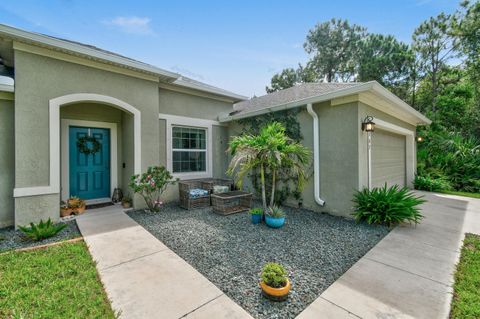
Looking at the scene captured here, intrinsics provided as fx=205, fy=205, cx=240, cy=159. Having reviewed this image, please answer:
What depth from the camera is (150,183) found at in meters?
5.75

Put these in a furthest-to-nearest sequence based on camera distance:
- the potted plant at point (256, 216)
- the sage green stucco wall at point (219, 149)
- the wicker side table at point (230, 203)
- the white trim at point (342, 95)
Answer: the sage green stucco wall at point (219, 149) → the wicker side table at point (230, 203) → the potted plant at point (256, 216) → the white trim at point (342, 95)

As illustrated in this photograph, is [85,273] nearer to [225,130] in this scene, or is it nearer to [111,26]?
[225,130]

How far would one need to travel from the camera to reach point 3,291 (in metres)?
2.45

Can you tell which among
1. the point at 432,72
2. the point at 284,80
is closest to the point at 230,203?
the point at 432,72

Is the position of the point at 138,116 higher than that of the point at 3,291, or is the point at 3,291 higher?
the point at 138,116

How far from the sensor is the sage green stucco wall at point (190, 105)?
6895 mm

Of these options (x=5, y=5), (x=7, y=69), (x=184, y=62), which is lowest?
(x=7, y=69)

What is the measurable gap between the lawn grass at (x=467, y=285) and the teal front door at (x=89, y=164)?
8186 mm

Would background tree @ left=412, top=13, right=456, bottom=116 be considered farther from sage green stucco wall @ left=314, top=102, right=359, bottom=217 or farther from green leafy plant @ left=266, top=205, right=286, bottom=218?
green leafy plant @ left=266, top=205, right=286, bottom=218

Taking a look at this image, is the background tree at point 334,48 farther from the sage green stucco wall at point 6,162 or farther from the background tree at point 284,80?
the sage green stucco wall at point 6,162

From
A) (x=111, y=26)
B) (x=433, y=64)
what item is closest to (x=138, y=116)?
(x=111, y=26)

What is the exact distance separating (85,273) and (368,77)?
823 inches

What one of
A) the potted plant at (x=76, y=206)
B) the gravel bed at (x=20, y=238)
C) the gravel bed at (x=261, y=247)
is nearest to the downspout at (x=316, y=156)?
the gravel bed at (x=261, y=247)

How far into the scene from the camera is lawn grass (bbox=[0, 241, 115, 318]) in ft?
7.11
